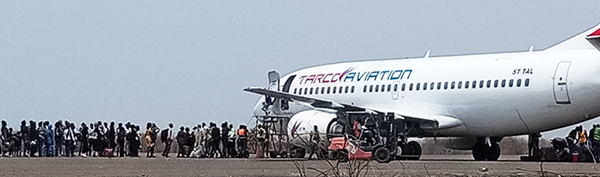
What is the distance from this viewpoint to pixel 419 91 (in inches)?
1353

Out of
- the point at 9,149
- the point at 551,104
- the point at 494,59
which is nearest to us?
the point at 551,104

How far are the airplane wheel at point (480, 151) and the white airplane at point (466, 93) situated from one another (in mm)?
26

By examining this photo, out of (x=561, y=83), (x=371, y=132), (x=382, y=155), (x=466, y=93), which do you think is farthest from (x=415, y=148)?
(x=561, y=83)

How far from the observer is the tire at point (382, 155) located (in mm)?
30594

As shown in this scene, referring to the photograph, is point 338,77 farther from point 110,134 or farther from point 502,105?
point 110,134

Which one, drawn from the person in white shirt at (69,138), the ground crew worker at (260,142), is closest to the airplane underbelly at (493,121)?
the ground crew worker at (260,142)

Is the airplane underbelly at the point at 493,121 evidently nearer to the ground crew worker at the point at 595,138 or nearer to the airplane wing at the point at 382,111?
the airplane wing at the point at 382,111

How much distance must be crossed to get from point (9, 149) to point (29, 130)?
6.37 ft

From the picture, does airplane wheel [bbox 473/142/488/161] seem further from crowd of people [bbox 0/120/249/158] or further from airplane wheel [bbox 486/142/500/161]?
crowd of people [bbox 0/120/249/158]

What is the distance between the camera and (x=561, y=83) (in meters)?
30.4

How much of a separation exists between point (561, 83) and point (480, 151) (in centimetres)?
536

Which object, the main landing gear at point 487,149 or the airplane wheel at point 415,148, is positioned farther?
the airplane wheel at point 415,148

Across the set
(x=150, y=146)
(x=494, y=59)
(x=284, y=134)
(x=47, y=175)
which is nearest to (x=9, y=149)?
(x=150, y=146)

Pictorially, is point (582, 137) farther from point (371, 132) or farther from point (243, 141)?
point (243, 141)
